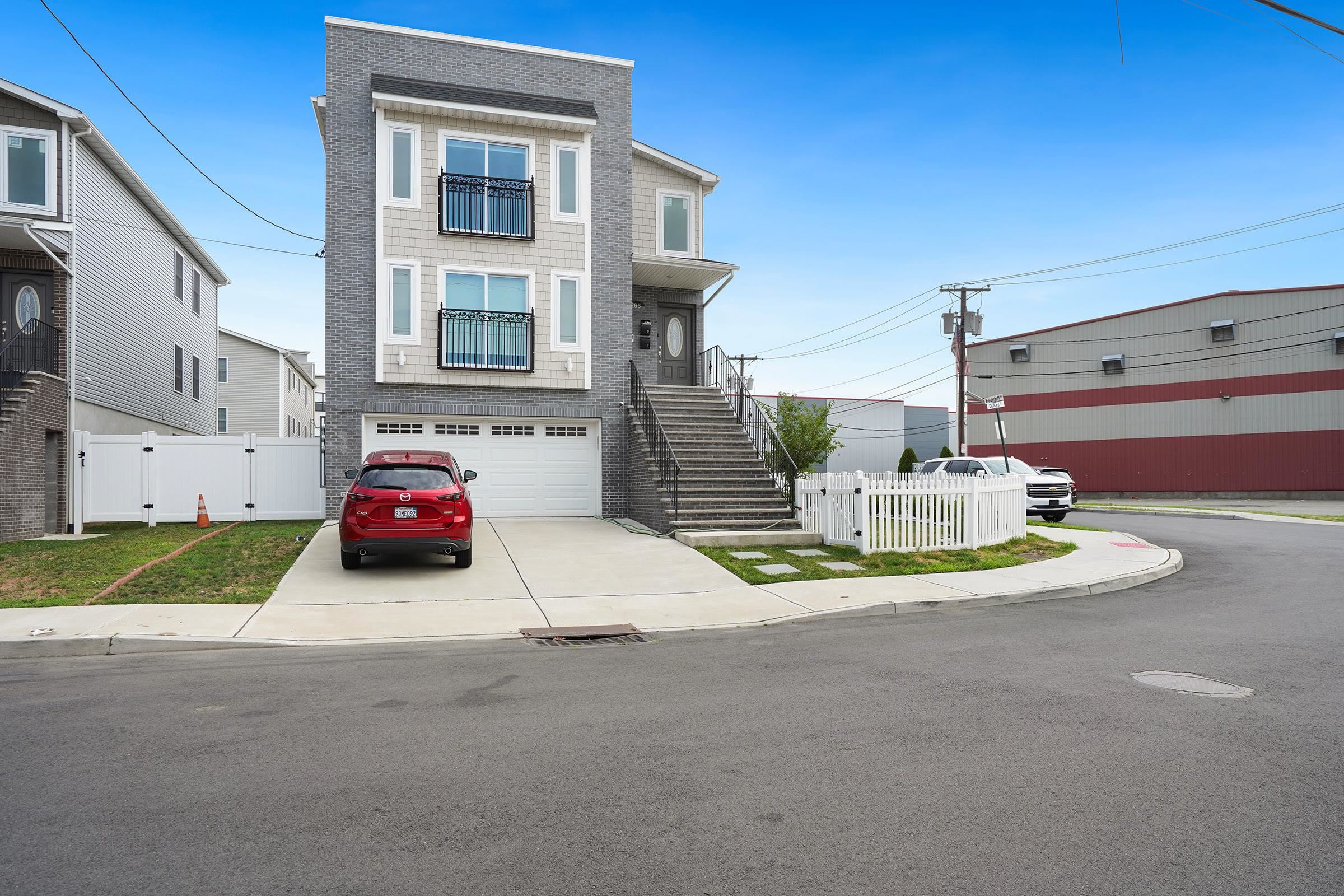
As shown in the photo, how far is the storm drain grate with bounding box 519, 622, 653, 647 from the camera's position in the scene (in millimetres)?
8172

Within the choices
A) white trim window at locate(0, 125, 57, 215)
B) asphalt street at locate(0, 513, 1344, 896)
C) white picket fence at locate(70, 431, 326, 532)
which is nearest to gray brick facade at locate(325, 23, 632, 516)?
white picket fence at locate(70, 431, 326, 532)

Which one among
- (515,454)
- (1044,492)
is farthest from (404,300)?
(1044,492)

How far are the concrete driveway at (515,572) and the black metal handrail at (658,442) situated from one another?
1218 mm

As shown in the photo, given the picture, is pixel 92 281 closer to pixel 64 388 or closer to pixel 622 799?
pixel 64 388

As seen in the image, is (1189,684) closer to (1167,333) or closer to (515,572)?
(515,572)

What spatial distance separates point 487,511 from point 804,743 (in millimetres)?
14349

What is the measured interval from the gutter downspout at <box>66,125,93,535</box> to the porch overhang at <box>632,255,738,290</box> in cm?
1197

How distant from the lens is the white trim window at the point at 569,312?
18797 mm

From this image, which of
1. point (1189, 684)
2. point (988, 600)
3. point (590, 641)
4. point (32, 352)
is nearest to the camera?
point (1189, 684)

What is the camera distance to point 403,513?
1155cm

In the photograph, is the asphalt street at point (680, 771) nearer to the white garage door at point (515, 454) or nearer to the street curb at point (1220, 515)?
the white garage door at point (515, 454)

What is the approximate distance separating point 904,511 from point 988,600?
362 cm

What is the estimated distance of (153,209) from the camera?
75.9 ft

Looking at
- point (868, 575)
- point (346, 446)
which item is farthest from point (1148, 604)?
point (346, 446)
